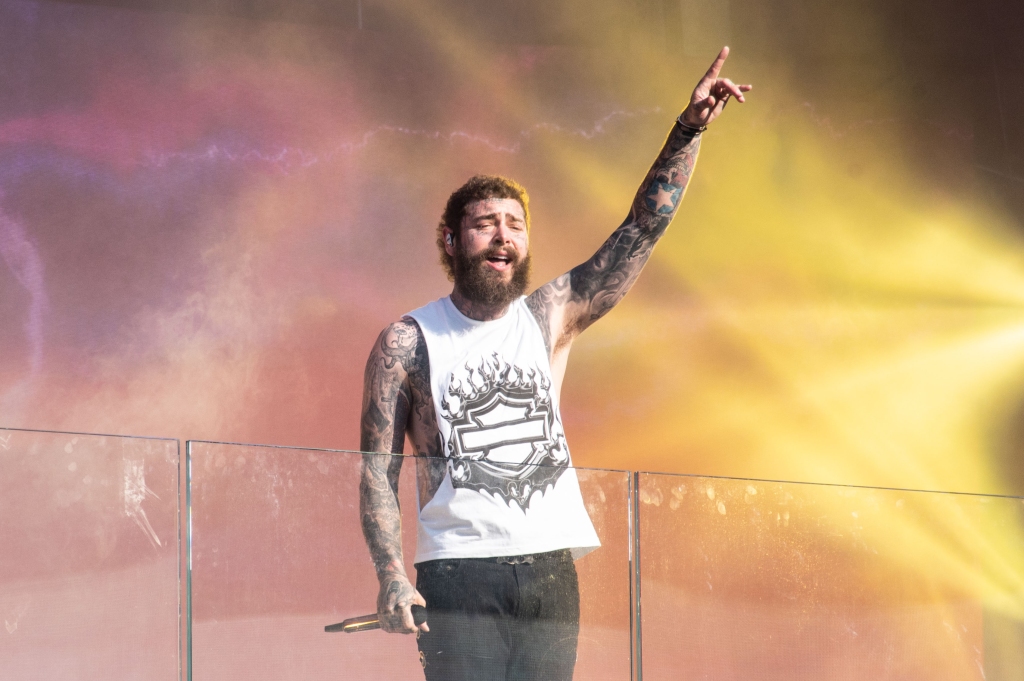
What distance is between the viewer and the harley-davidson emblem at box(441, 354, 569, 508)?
76.7 inches

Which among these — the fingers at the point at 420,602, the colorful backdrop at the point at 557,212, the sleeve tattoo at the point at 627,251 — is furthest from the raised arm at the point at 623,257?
the colorful backdrop at the point at 557,212

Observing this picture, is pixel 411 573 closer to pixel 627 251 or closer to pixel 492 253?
pixel 492 253

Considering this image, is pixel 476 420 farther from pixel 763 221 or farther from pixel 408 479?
pixel 763 221

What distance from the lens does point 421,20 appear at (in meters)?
4.22

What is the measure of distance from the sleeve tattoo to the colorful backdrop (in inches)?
72.7

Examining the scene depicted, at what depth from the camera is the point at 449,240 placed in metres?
2.41

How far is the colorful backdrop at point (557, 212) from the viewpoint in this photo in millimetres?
3746

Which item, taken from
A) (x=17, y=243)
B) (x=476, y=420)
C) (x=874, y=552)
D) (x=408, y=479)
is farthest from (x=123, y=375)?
(x=874, y=552)

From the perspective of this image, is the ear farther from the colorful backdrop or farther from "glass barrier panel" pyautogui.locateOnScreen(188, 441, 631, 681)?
the colorful backdrop

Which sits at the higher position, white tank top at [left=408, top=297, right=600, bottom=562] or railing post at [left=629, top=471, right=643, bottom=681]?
white tank top at [left=408, top=297, right=600, bottom=562]

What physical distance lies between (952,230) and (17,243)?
3725 mm

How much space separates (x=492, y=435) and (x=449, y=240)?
0.60m

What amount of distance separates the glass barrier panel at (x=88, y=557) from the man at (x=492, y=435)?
289 mm

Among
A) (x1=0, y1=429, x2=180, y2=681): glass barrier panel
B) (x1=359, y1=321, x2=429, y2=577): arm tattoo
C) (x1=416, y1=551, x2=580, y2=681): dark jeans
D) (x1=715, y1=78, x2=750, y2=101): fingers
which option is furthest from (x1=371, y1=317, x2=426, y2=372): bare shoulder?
(x1=715, y1=78, x2=750, y2=101): fingers
